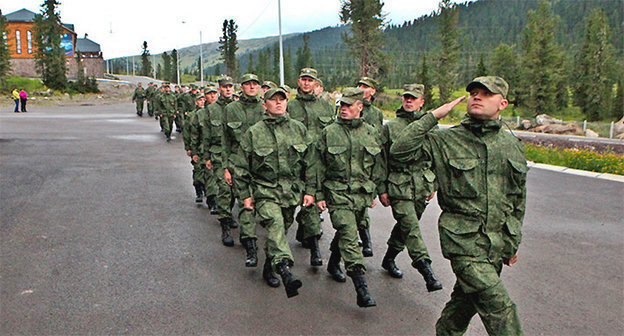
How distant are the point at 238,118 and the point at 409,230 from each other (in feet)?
9.98

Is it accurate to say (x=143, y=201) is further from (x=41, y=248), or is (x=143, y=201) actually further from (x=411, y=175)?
(x=411, y=175)

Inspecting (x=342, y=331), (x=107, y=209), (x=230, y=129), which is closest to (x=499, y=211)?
(x=342, y=331)

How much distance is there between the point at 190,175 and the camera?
468 inches

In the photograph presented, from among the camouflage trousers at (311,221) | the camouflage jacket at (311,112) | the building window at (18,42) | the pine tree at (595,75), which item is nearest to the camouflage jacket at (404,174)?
the camouflage trousers at (311,221)

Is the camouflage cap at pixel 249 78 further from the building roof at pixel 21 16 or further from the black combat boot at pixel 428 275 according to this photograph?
the building roof at pixel 21 16

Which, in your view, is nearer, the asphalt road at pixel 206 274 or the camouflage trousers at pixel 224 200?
the asphalt road at pixel 206 274

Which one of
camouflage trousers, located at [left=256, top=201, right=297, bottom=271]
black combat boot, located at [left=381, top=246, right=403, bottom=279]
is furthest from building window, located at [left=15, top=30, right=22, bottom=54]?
black combat boot, located at [left=381, top=246, right=403, bottom=279]

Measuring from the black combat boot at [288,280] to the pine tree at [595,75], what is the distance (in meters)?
63.1

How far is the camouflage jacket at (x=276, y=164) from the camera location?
527cm

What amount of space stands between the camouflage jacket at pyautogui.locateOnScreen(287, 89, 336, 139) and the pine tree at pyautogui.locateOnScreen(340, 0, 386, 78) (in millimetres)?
42896

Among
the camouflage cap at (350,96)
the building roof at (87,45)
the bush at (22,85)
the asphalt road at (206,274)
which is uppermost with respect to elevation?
the building roof at (87,45)

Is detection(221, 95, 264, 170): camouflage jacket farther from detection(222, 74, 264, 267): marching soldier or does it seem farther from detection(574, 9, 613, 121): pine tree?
detection(574, 9, 613, 121): pine tree

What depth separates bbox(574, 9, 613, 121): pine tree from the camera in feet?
195

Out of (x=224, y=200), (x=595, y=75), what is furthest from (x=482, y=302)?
(x=595, y=75)
